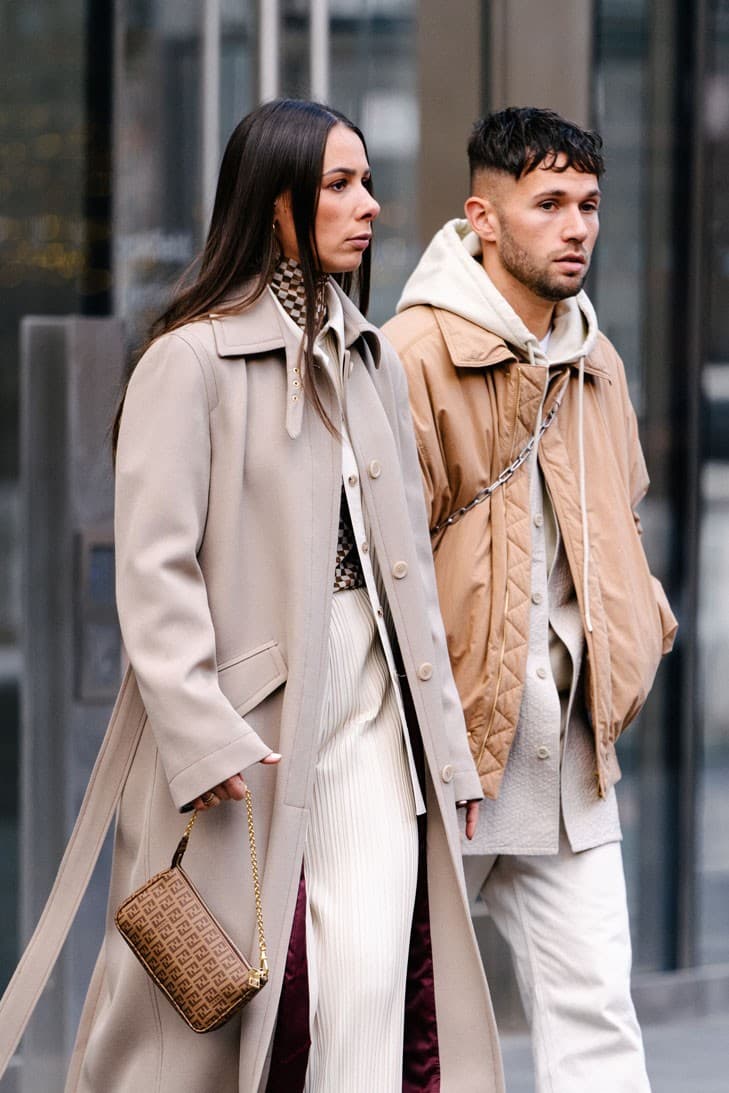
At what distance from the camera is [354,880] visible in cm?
300

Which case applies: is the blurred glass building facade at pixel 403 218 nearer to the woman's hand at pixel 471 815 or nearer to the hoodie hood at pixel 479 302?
the hoodie hood at pixel 479 302

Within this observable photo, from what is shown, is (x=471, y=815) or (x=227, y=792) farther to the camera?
(x=471, y=815)

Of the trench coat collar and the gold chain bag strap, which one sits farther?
the trench coat collar

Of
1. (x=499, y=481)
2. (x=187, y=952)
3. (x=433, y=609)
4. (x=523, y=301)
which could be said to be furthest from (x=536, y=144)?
(x=187, y=952)

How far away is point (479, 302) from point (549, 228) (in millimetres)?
180

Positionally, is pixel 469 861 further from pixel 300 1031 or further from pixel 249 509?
pixel 249 509

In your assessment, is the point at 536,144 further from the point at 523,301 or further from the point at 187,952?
the point at 187,952

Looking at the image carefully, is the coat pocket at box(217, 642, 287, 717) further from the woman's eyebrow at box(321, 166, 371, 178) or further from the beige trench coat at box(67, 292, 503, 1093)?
the woman's eyebrow at box(321, 166, 371, 178)

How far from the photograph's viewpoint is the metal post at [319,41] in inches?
222

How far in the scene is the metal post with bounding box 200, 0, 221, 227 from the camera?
578 centimetres

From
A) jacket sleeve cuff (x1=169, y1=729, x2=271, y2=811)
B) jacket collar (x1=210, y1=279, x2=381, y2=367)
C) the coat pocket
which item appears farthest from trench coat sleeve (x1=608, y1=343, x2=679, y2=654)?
jacket sleeve cuff (x1=169, y1=729, x2=271, y2=811)

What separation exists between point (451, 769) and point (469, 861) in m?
0.50

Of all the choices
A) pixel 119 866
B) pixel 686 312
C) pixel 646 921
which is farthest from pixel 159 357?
pixel 646 921

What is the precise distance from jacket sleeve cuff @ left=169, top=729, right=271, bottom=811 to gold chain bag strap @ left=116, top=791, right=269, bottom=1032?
0.24 ft
